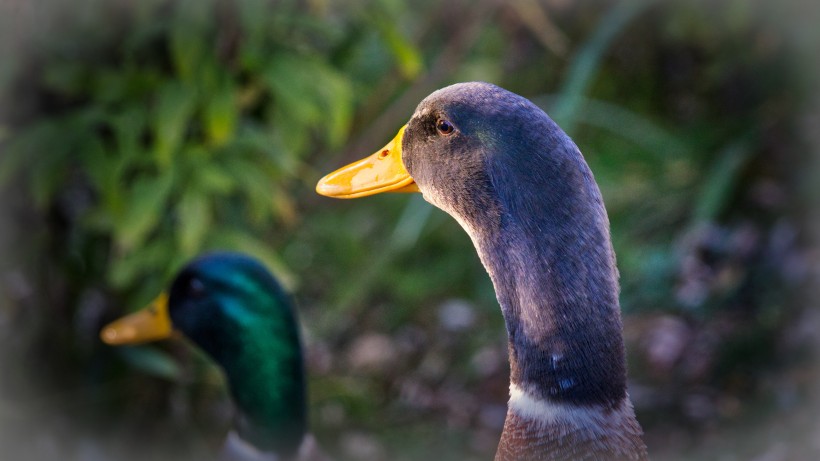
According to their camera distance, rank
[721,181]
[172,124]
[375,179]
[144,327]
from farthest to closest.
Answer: [721,181] → [172,124] → [144,327] → [375,179]

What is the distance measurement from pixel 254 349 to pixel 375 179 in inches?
29.0

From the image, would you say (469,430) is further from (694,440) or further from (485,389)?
(694,440)

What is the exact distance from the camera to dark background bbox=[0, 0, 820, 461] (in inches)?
101

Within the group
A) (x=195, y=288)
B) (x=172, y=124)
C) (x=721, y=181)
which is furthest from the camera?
(x=721, y=181)

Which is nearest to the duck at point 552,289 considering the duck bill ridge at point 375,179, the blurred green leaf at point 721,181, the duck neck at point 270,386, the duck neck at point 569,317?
the duck neck at point 569,317

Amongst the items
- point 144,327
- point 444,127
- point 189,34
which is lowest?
point 144,327

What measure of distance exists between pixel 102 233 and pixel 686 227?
1.88 metres

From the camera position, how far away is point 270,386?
2146 millimetres

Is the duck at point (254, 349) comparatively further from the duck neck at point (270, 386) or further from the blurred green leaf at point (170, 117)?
the blurred green leaf at point (170, 117)

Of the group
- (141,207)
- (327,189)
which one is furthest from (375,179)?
(141,207)

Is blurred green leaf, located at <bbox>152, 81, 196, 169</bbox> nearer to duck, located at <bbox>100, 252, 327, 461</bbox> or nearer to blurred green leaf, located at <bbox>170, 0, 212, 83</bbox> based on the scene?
blurred green leaf, located at <bbox>170, 0, 212, 83</bbox>

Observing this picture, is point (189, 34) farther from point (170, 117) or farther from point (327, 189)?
point (327, 189)

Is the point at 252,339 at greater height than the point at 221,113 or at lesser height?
lesser

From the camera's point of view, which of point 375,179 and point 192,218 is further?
point 192,218
